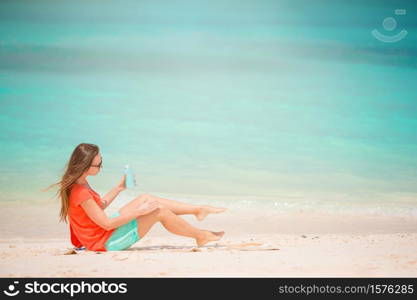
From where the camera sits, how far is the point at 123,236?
4.43 m

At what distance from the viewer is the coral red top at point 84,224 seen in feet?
14.0

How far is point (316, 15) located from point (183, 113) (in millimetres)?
2994

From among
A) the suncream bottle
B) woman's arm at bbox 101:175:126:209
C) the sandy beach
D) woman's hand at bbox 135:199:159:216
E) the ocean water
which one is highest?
the ocean water

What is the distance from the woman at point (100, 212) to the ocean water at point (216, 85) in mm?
5544

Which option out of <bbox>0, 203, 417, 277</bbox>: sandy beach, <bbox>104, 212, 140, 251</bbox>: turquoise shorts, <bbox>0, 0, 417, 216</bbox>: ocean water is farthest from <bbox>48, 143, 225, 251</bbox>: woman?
<bbox>0, 0, 417, 216</bbox>: ocean water

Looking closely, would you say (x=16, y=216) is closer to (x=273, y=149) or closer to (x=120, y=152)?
(x=120, y=152)

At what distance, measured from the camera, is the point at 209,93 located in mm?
11961

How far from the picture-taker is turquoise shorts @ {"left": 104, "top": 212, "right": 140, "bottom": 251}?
4.41 metres

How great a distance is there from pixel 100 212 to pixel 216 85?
8011 millimetres

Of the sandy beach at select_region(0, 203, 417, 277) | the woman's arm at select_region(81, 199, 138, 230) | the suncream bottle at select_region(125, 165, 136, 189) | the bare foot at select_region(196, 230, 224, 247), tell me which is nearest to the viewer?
the sandy beach at select_region(0, 203, 417, 277)

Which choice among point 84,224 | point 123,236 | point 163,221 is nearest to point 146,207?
point 163,221

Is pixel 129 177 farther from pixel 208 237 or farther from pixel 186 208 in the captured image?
pixel 208 237

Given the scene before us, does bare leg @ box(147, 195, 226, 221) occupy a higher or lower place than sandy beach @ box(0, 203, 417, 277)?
higher

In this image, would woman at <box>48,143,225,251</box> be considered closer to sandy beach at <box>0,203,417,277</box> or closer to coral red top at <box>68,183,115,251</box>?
coral red top at <box>68,183,115,251</box>
